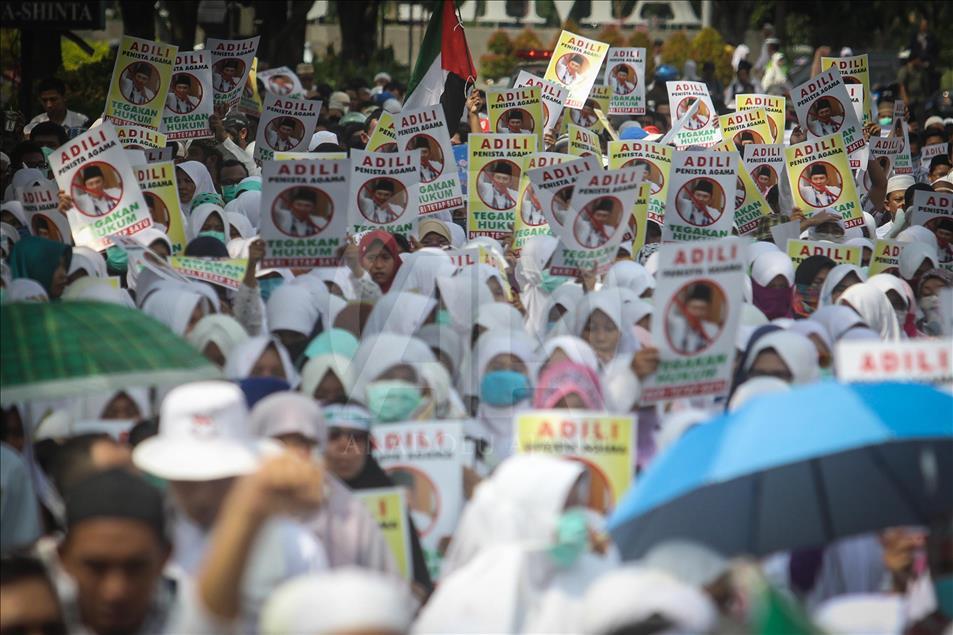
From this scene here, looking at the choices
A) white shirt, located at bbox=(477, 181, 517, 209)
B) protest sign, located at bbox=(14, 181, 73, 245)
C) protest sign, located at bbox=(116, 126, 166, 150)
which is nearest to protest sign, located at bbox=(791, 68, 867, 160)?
white shirt, located at bbox=(477, 181, 517, 209)

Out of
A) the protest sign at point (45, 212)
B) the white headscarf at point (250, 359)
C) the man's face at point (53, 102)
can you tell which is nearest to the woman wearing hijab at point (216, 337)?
the white headscarf at point (250, 359)

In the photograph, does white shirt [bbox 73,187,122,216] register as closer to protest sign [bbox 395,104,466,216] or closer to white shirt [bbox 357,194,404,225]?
white shirt [bbox 357,194,404,225]

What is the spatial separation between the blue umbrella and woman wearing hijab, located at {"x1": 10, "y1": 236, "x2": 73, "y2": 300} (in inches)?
170

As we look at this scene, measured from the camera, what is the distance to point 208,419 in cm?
462

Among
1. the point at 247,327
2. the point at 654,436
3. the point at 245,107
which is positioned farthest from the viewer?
the point at 245,107

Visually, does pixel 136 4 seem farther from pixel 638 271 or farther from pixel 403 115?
pixel 638 271

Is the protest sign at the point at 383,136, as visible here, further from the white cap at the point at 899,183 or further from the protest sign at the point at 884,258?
the white cap at the point at 899,183

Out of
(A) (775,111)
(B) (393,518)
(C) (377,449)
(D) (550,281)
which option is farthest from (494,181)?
(B) (393,518)

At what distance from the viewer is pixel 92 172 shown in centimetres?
988

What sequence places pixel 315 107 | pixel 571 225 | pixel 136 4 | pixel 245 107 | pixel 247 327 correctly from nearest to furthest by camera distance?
pixel 247 327
pixel 571 225
pixel 315 107
pixel 245 107
pixel 136 4

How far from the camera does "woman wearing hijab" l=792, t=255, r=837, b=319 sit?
973 centimetres

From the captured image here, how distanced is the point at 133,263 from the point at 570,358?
3548 millimetres

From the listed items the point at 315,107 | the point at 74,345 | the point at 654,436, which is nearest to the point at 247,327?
the point at 654,436

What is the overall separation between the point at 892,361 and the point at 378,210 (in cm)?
587
